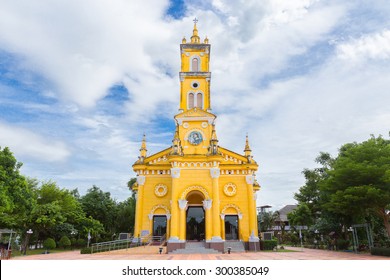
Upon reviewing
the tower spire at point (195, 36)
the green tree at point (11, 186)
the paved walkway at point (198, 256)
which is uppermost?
the tower spire at point (195, 36)

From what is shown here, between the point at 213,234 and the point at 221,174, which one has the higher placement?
the point at 221,174

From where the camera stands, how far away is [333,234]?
3712cm

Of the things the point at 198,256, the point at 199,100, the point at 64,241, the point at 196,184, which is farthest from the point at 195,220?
the point at 64,241

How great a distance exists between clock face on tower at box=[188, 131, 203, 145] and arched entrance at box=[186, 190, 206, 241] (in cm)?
583

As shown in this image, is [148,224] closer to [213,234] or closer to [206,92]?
[213,234]

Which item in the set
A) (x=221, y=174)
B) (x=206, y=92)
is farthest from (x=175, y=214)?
(x=206, y=92)

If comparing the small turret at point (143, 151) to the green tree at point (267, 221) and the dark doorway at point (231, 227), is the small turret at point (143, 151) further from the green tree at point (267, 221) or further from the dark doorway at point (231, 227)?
the green tree at point (267, 221)

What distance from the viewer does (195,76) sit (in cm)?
3684

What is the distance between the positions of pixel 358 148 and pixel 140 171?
22.2 m

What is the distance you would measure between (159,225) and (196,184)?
7.04 m

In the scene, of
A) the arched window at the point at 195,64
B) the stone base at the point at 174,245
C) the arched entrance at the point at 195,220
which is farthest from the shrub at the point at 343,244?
the arched window at the point at 195,64

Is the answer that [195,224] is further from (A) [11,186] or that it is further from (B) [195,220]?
(A) [11,186]

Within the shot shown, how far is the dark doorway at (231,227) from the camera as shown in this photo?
3173 centimetres
